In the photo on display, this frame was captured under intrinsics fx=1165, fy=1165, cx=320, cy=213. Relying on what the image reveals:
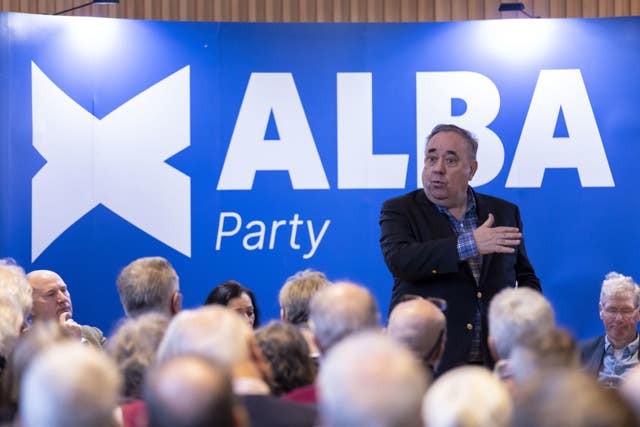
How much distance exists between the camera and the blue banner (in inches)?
254

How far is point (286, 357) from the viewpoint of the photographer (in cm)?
340

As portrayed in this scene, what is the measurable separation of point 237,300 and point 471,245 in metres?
1.80

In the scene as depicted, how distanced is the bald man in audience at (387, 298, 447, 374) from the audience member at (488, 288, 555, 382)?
27 centimetres

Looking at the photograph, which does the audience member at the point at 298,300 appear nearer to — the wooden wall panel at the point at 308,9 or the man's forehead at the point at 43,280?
the man's forehead at the point at 43,280

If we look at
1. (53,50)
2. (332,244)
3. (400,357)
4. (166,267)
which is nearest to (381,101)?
(332,244)

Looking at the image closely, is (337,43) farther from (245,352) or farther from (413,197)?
(245,352)

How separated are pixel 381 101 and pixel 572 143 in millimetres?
1097

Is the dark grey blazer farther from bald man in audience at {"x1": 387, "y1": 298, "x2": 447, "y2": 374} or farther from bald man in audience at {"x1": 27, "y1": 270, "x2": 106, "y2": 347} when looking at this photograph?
bald man in audience at {"x1": 27, "y1": 270, "x2": 106, "y2": 347}

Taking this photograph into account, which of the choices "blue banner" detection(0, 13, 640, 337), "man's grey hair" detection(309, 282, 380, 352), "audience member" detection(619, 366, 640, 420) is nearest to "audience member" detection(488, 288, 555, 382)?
"man's grey hair" detection(309, 282, 380, 352)

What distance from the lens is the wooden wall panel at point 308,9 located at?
7.25 meters

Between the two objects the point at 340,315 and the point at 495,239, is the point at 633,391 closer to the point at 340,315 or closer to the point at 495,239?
the point at 340,315

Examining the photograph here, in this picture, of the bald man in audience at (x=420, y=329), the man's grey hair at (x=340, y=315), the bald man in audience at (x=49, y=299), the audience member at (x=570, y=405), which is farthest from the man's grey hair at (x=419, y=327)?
the bald man in audience at (x=49, y=299)

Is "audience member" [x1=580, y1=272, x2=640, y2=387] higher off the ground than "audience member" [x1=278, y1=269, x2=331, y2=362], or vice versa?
"audience member" [x1=278, y1=269, x2=331, y2=362]

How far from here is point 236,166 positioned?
6.54 m
